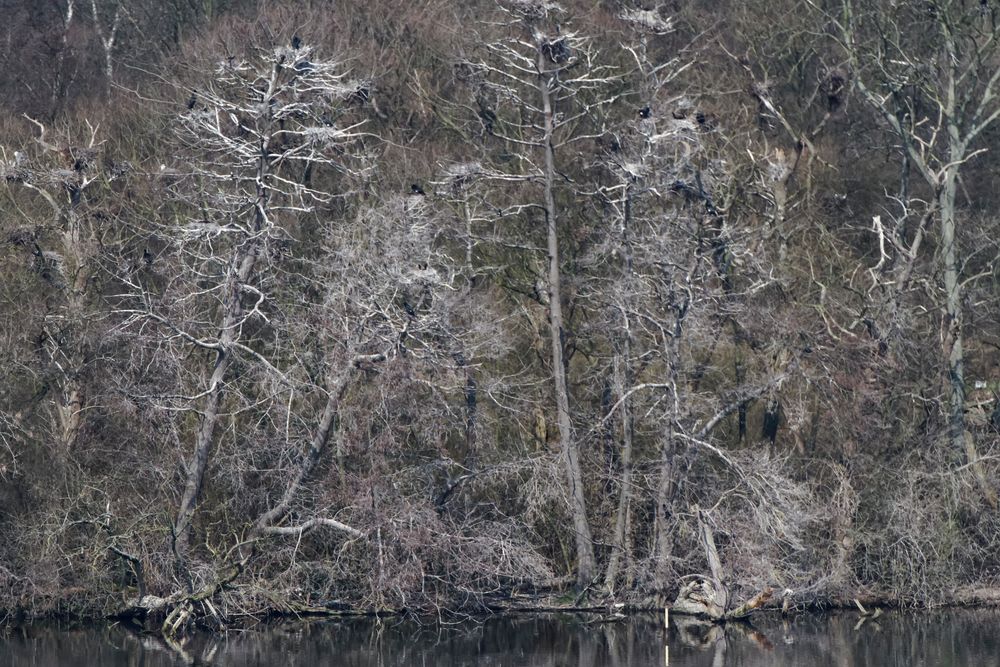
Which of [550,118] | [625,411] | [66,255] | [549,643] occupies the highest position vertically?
[550,118]

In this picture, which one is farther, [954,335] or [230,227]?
[954,335]

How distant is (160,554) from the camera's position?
2261cm

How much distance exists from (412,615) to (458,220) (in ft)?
21.2

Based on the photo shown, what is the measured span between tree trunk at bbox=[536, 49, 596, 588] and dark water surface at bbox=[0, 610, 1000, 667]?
96cm

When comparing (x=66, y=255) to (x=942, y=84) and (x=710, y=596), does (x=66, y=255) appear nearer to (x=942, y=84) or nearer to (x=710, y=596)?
(x=710, y=596)

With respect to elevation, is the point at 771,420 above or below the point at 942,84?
below

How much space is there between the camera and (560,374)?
80.6 feet

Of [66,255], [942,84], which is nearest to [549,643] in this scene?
[66,255]

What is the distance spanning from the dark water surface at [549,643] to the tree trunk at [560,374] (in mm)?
959

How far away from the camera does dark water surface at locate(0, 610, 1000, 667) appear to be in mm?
19969

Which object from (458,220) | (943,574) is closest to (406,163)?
(458,220)

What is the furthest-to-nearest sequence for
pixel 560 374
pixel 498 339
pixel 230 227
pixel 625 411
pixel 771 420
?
pixel 771 420 → pixel 560 374 → pixel 625 411 → pixel 498 339 → pixel 230 227

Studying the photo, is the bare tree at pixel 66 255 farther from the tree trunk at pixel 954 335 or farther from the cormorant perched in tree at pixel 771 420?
Answer: the tree trunk at pixel 954 335

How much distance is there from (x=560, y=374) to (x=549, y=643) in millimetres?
4496
